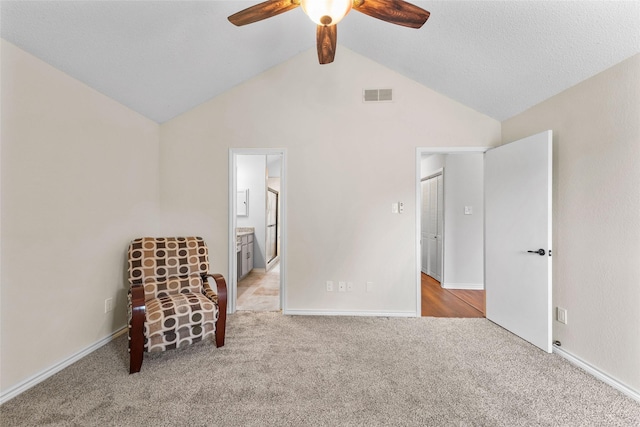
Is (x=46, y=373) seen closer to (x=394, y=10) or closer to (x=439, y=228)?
(x=394, y=10)

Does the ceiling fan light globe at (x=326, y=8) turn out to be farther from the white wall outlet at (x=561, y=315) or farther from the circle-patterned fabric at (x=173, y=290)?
the white wall outlet at (x=561, y=315)

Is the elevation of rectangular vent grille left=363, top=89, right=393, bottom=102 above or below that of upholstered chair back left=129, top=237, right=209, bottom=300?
above

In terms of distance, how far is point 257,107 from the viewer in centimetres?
306

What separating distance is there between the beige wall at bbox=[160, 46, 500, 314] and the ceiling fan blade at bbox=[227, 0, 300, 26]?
1.59 meters

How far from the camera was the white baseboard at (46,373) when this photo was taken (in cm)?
164

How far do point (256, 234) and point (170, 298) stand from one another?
10.4 ft

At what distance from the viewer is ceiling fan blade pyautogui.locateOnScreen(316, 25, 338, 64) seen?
1502 mm

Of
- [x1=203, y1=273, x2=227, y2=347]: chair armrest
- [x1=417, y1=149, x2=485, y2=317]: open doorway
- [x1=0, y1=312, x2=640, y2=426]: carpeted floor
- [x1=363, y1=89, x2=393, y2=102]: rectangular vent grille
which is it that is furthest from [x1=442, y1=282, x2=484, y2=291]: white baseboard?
[x1=203, y1=273, x2=227, y2=347]: chair armrest

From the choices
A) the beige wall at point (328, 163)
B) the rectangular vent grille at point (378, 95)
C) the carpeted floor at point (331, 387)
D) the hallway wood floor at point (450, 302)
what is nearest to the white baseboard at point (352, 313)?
the beige wall at point (328, 163)

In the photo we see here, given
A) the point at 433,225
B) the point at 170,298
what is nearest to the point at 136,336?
the point at 170,298

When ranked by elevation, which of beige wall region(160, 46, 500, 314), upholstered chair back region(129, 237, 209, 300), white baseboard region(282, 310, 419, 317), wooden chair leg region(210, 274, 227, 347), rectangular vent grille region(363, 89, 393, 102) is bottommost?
white baseboard region(282, 310, 419, 317)

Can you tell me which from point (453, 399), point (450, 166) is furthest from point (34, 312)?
point (450, 166)

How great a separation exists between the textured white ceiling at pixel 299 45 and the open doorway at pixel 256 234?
1.02 metres

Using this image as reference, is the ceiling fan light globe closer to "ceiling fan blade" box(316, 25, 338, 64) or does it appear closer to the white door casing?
"ceiling fan blade" box(316, 25, 338, 64)
